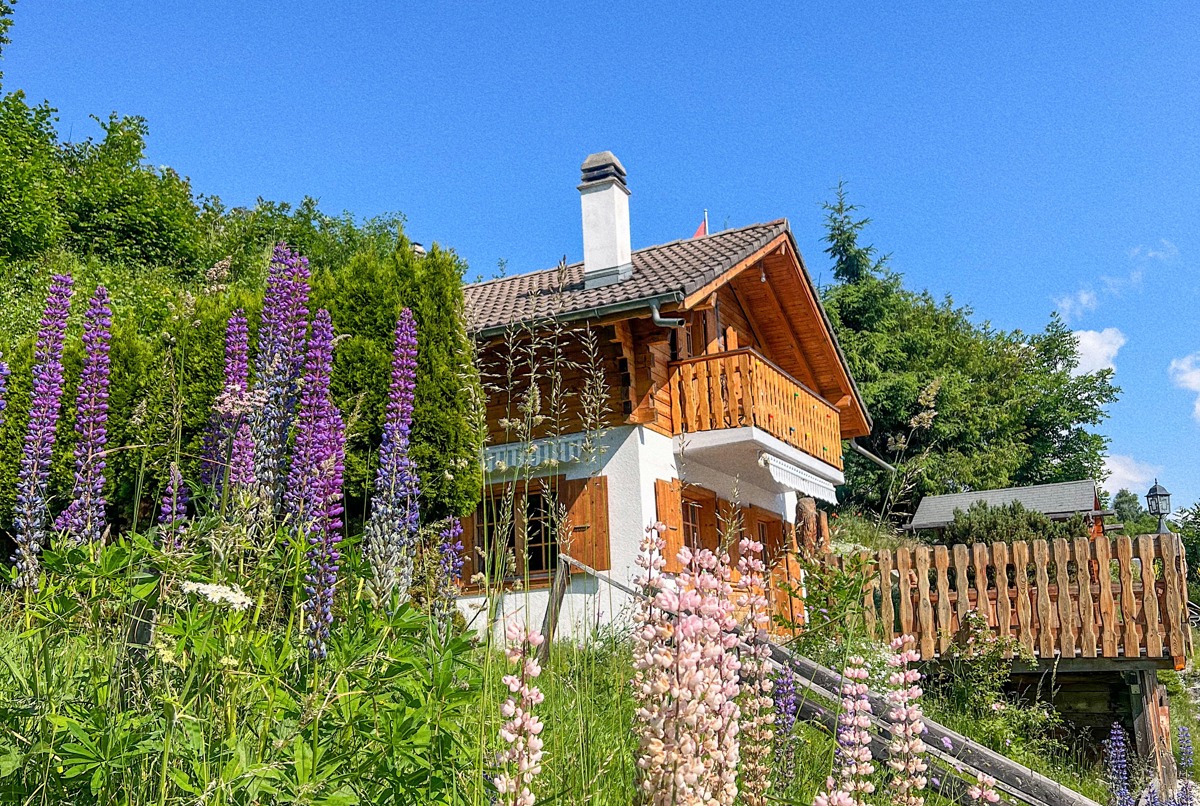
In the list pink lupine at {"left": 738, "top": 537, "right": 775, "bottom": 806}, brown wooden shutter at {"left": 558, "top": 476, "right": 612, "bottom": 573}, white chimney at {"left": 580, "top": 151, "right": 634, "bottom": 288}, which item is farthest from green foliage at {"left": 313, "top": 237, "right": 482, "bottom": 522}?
pink lupine at {"left": 738, "top": 537, "right": 775, "bottom": 806}

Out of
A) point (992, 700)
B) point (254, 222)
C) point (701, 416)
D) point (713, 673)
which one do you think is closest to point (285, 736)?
point (713, 673)

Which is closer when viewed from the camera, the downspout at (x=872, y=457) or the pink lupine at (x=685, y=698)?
the pink lupine at (x=685, y=698)

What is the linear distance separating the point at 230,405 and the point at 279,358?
1.91 feet

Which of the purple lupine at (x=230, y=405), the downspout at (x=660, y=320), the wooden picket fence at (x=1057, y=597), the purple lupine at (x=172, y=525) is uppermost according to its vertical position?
the downspout at (x=660, y=320)

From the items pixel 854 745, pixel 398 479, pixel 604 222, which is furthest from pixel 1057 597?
pixel 854 745

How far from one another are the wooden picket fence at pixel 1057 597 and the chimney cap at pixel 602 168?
7143 millimetres

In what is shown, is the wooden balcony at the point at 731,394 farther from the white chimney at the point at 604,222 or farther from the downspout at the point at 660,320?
the white chimney at the point at 604,222

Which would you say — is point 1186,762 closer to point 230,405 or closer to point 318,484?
point 318,484

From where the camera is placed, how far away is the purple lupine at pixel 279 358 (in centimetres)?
297

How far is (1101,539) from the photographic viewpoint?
1005 cm

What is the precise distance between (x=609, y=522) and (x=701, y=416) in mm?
2100

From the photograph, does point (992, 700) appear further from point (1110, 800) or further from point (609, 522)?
point (609, 522)

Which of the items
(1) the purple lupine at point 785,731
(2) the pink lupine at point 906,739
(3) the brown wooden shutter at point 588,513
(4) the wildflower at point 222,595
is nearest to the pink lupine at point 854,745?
(2) the pink lupine at point 906,739

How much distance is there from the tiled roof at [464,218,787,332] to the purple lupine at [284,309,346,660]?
698 cm
